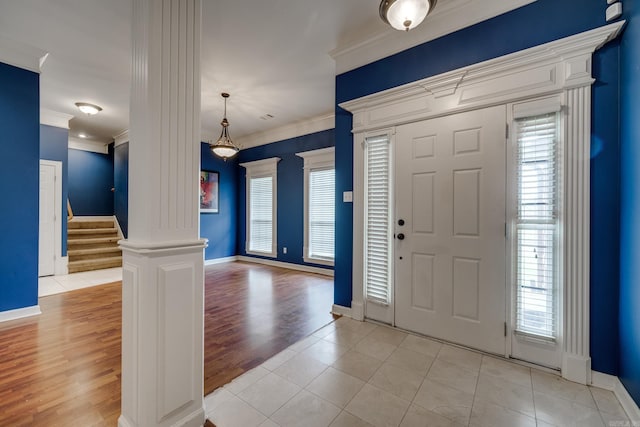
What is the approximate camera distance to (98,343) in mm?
2520

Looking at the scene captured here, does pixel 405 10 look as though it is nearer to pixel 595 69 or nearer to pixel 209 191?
pixel 595 69

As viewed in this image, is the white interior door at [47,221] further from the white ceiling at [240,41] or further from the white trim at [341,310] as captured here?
the white trim at [341,310]

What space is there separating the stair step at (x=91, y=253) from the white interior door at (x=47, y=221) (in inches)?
18.9

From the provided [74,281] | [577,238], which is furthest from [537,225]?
[74,281]

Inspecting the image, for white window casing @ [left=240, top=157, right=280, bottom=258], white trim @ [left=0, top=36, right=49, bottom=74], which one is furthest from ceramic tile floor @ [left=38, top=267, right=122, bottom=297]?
white trim @ [left=0, top=36, right=49, bottom=74]

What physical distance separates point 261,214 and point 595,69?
5.79 m

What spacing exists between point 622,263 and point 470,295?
0.98 metres

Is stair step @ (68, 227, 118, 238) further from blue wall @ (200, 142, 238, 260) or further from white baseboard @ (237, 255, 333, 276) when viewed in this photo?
white baseboard @ (237, 255, 333, 276)

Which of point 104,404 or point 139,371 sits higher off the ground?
point 139,371

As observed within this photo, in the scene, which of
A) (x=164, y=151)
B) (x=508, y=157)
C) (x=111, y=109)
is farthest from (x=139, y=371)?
(x=111, y=109)

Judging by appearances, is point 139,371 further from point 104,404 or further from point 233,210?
point 233,210

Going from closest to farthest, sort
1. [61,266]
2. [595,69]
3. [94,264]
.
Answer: [595,69]
[61,266]
[94,264]

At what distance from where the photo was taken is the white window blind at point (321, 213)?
207 inches

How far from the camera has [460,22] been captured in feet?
7.94
